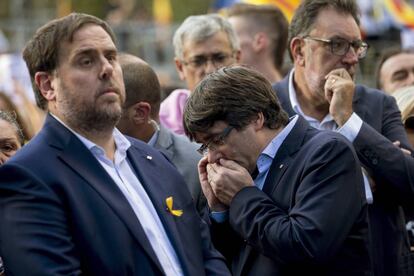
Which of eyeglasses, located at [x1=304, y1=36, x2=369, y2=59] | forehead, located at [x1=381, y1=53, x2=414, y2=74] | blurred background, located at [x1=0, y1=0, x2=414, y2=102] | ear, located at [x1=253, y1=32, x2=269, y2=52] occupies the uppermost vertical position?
eyeglasses, located at [x1=304, y1=36, x2=369, y2=59]

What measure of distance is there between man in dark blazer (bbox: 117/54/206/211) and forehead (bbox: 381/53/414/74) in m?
3.11

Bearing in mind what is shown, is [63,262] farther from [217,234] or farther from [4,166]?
[217,234]

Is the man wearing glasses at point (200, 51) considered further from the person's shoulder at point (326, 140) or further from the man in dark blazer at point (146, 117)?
the person's shoulder at point (326, 140)

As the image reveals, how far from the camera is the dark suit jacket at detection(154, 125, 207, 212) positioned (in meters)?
5.71

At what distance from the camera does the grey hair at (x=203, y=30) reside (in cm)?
734

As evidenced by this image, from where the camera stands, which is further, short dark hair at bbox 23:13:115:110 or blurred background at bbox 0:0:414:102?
blurred background at bbox 0:0:414:102

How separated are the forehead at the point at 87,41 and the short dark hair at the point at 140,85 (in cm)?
128

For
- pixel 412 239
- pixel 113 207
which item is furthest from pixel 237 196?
pixel 412 239

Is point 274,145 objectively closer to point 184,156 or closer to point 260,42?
point 184,156

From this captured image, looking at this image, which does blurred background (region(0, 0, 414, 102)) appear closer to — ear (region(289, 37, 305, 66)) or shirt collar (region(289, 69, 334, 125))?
ear (region(289, 37, 305, 66))

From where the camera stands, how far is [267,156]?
501 cm

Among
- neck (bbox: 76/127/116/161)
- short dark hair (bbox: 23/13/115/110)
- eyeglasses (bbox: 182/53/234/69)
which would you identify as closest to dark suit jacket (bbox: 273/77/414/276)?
neck (bbox: 76/127/116/161)

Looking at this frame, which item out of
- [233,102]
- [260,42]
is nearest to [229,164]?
[233,102]

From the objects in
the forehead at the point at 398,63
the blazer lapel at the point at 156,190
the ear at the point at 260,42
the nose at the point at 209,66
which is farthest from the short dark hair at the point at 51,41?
the forehead at the point at 398,63
